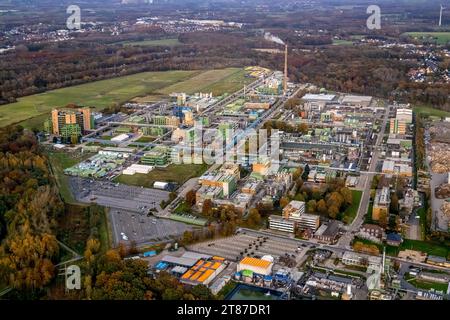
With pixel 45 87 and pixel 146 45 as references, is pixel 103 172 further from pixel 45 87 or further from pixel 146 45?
pixel 146 45

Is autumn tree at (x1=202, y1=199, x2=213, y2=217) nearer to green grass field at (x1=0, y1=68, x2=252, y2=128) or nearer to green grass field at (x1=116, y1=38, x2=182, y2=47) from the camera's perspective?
green grass field at (x1=0, y1=68, x2=252, y2=128)

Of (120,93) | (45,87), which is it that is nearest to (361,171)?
(120,93)

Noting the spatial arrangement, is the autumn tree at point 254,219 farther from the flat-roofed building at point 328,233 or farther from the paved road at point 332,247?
the flat-roofed building at point 328,233

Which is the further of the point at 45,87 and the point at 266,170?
the point at 45,87

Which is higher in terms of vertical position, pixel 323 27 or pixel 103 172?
pixel 323 27

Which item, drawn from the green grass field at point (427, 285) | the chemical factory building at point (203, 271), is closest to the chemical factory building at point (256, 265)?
the chemical factory building at point (203, 271)

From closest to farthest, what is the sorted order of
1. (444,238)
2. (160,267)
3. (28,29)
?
(160,267), (444,238), (28,29)

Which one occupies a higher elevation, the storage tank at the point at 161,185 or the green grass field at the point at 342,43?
the green grass field at the point at 342,43

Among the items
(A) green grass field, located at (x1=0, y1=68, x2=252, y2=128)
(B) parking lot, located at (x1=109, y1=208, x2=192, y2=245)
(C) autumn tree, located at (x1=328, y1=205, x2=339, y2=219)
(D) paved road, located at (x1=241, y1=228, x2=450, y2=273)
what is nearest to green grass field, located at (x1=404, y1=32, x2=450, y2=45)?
(A) green grass field, located at (x1=0, y1=68, x2=252, y2=128)
